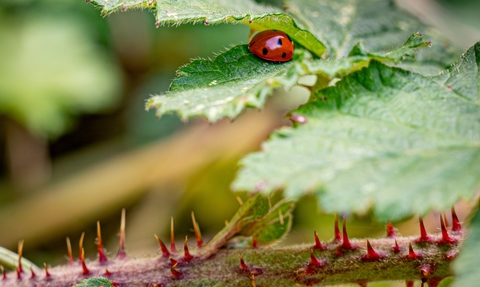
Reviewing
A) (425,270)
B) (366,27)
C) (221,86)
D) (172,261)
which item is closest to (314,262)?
(425,270)

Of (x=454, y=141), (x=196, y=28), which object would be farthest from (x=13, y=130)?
(x=454, y=141)

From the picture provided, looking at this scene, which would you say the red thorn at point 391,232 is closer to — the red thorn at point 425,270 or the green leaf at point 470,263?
the red thorn at point 425,270

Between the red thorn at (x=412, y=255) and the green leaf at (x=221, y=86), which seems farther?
the red thorn at (x=412, y=255)

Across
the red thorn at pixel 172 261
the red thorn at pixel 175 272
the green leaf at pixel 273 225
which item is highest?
the green leaf at pixel 273 225

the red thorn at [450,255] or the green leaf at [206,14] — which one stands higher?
the green leaf at [206,14]

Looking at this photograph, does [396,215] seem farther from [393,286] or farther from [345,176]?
[393,286]

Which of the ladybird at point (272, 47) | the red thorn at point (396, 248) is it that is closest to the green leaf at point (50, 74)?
the ladybird at point (272, 47)
